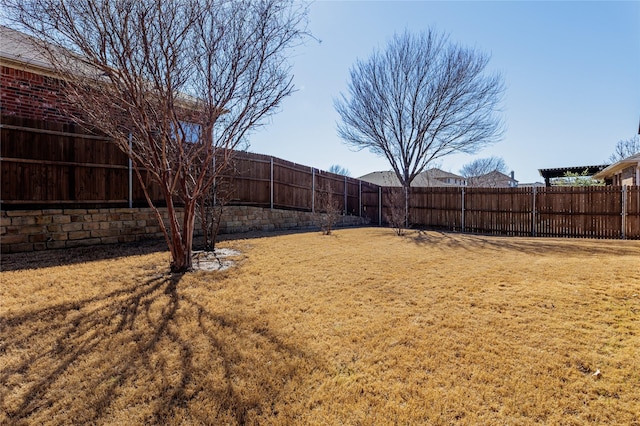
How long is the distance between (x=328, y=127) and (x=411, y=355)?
1388 centimetres

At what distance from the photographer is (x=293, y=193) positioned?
10.9 m

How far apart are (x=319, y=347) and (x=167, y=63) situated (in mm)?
3756

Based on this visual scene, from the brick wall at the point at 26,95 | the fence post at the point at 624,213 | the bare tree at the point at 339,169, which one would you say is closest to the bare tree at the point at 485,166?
the bare tree at the point at 339,169

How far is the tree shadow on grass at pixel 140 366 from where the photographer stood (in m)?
1.64

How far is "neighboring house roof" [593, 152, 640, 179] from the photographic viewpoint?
1005 cm

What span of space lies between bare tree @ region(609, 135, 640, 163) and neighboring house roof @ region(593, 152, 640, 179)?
10534 mm

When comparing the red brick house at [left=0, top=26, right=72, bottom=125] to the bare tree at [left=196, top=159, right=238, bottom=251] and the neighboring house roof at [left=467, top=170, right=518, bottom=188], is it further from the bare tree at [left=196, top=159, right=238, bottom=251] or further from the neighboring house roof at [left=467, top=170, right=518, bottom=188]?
the neighboring house roof at [left=467, top=170, right=518, bottom=188]

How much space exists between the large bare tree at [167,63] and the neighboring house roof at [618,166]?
40.5ft

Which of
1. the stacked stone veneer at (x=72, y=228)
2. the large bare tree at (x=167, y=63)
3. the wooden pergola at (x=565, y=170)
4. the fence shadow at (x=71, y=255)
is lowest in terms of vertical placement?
the fence shadow at (x=71, y=255)

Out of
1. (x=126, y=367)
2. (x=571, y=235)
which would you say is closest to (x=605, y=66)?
(x=571, y=235)

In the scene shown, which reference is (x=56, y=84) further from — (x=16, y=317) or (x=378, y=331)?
(x=378, y=331)

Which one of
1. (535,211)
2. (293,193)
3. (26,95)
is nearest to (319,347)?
(26,95)

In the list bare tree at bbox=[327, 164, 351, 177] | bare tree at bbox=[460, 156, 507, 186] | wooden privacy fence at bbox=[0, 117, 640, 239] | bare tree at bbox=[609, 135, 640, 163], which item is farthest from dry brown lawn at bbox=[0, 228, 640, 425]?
bare tree at bbox=[327, 164, 351, 177]

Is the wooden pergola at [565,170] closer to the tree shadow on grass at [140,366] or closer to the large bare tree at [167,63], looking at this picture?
the large bare tree at [167,63]
